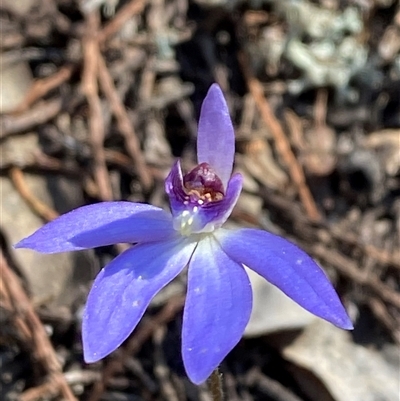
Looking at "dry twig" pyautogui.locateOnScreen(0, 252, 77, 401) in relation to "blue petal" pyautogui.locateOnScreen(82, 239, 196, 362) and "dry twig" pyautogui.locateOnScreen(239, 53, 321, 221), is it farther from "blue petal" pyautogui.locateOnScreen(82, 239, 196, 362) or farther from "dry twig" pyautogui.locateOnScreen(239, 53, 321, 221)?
"dry twig" pyautogui.locateOnScreen(239, 53, 321, 221)

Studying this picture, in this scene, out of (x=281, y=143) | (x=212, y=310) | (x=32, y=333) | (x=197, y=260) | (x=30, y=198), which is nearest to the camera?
(x=212, y=310)

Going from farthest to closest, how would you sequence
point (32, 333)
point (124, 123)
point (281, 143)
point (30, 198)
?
point (281, 143) < point (124, 123) < point (30, 198) < point (32, 333)

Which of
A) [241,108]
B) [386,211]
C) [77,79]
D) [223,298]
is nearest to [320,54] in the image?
[241,108]

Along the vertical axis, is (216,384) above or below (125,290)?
below

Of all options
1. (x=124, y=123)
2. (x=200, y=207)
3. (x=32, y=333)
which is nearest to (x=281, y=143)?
(x=124, y=123)

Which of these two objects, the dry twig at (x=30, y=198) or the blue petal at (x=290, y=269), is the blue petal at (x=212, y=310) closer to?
the blue petal at (x=290, y=269)

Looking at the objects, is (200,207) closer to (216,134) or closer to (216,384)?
(216,134)

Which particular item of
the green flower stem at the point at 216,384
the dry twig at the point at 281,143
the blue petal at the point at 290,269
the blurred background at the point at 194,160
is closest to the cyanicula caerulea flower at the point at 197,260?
the blue petal at the point at 290,269

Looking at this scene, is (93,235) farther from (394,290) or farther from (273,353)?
(394,290)
